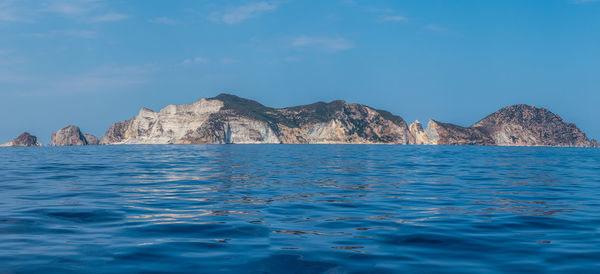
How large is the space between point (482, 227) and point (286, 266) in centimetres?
672

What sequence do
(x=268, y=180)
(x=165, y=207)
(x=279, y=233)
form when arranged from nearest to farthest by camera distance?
(x=279, y=233)
(x=165, y=207)
(x=268, y=180)

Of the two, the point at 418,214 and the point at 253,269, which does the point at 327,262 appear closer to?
the point at 253,269

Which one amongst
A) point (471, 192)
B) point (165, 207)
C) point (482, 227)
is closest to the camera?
point (482, 227)

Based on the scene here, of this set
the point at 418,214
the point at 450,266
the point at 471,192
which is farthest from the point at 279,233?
the point at 471,192

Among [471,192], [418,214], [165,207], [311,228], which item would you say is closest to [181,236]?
[311,228]

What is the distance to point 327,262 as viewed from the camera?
854cm

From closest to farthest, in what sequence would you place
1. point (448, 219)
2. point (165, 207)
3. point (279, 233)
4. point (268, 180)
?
1. point (279, 233)
2. point (448, 219)
3. point (165, 207)
4. point (268, 180)

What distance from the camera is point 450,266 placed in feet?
27.7

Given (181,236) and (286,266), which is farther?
(181,236)

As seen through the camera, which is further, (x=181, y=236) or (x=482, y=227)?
(x=482, y=227)

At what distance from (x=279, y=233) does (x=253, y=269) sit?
3190mm

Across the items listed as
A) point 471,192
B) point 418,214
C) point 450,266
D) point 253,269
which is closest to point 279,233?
point 253,269

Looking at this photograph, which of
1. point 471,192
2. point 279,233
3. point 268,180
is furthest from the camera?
point 268,180

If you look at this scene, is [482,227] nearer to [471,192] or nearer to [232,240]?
[232,240]
